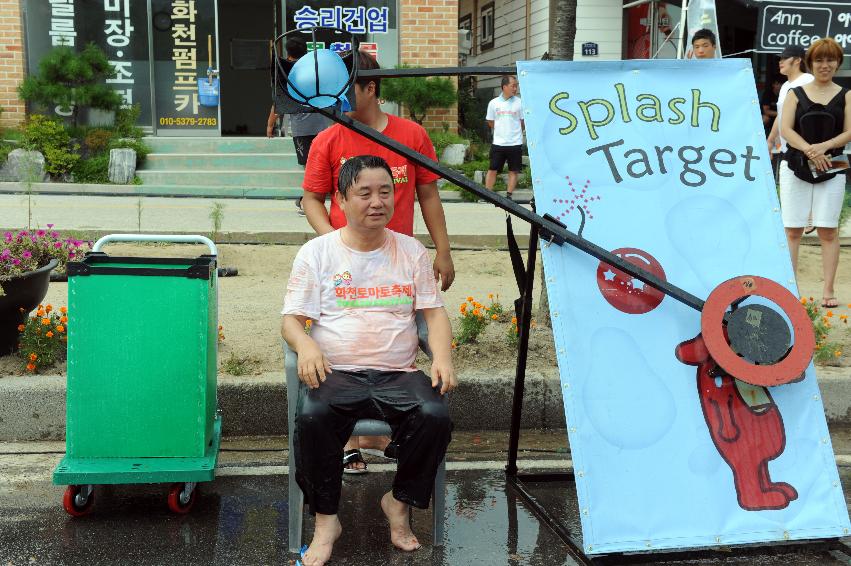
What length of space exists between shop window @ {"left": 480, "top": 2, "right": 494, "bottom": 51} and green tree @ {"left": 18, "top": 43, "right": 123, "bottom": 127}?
10.5m

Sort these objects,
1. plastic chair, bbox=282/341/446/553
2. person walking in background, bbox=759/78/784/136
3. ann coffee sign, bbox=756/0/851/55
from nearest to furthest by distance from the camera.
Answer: plastic chair, bbox=282/341/446/553 < ann coffee sign, bbox=756/0/851/55 < person walking in background, bbox=759/78/784/136

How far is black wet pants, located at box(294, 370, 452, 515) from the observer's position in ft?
10.8

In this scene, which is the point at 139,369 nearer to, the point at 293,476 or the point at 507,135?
the point at 293,476

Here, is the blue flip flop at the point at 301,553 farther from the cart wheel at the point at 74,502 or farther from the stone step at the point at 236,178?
the stone step at the point at 236,178

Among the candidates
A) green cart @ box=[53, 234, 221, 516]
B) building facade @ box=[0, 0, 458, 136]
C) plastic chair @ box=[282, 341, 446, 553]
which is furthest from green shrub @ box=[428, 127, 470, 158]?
plastic chair @ box=[282, 341, 446, 553]

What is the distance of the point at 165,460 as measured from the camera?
3.77 m

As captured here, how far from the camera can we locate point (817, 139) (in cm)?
693

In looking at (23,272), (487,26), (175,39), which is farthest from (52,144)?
(487,26)

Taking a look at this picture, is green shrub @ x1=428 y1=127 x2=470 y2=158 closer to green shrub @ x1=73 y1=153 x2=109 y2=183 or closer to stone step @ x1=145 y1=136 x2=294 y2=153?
stone step @ x1=145 y1=136 x2=294 y2=153

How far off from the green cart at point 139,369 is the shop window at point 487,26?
19087 millimetres

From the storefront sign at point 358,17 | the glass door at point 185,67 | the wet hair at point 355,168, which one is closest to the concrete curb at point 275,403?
the wet hair at point 355,168

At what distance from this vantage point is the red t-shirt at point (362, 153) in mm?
4090

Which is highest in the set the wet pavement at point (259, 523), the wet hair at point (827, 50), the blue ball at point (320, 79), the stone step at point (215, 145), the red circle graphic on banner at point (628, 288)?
the wet hair at point (827, 50)

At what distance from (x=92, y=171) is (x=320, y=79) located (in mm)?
10774
